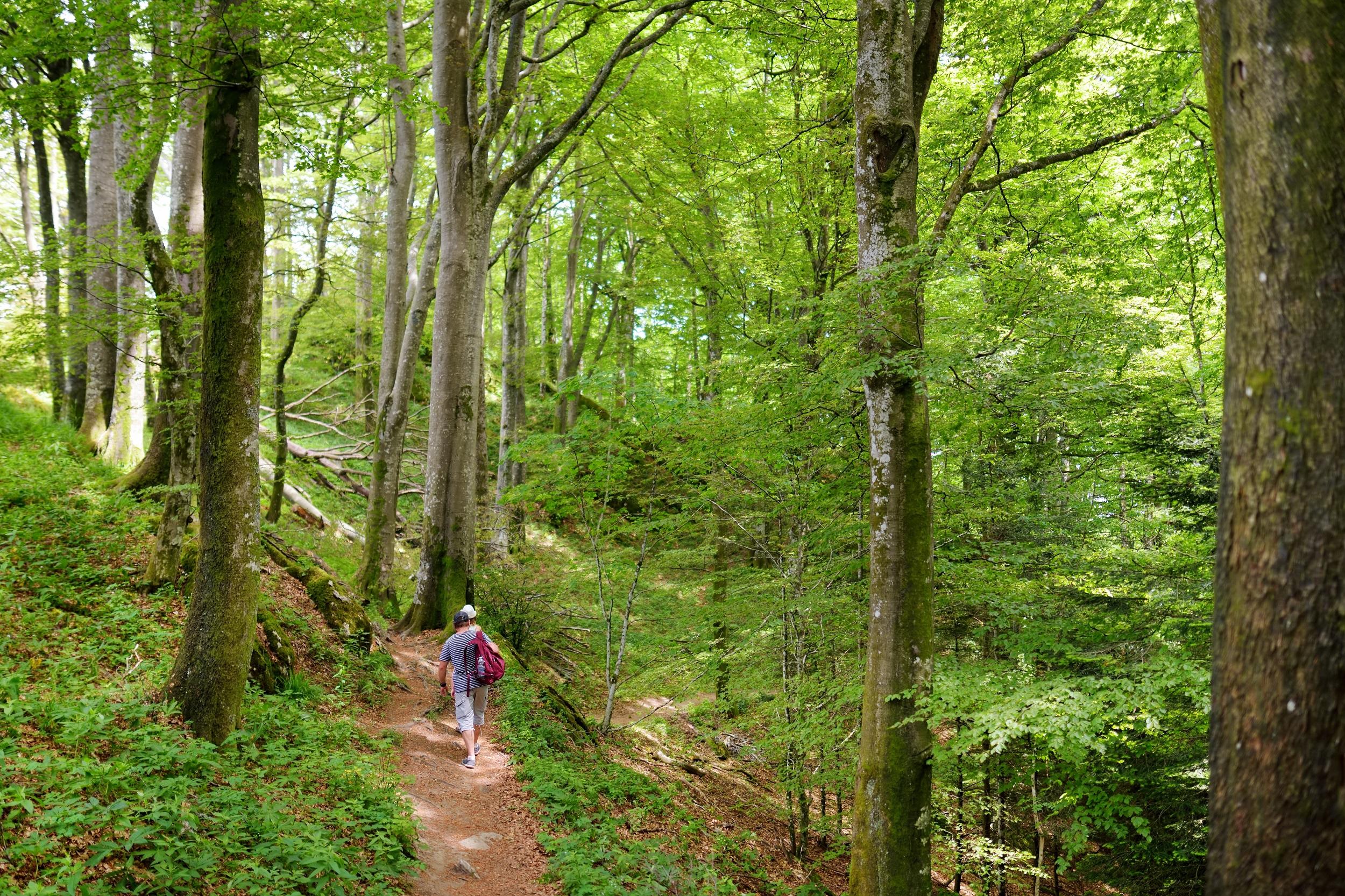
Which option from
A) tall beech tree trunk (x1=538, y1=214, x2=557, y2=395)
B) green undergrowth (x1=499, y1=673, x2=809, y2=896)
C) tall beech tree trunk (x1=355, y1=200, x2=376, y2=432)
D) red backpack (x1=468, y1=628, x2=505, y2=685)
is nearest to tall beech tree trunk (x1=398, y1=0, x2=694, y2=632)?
green undergrowth (x1=499, y1=673, x2=809, y2=896)

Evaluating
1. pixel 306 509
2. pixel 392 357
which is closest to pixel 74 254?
pixel 392 357

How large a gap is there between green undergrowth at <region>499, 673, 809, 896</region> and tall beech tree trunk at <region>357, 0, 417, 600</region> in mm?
3681

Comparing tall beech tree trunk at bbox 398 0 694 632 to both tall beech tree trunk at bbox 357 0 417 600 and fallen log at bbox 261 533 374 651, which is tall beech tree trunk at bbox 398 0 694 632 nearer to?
tall beech tree trunk at bbox 357 0 417 600

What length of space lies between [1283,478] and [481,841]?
18.7 feet

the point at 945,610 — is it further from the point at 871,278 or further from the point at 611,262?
the point at 611,262

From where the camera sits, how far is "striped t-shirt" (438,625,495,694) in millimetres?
7055

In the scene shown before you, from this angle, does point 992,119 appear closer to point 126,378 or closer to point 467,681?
point 467,681

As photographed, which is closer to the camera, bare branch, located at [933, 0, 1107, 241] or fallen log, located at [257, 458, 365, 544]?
bare branch, located at [933, 0, 1107, 241]

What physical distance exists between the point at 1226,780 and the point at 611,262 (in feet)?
76.3

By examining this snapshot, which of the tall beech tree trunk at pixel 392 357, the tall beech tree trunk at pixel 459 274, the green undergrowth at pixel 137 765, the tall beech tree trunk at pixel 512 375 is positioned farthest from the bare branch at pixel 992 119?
the tall beech tree trunk at pixel 512 375

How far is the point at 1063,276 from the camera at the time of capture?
6719mm

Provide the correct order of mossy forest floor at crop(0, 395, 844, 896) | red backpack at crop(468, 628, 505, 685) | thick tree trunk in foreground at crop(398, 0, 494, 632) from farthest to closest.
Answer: thick tree trunk in foreground at crop(398, 0, 494, 632) → red backpack at crop(468, 628, 505, 685) → mossy forest floor at crop(0, 395, 844, 896)

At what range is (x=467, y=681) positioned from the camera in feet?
23.2

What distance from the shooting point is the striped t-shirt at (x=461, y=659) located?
705 centimetres
